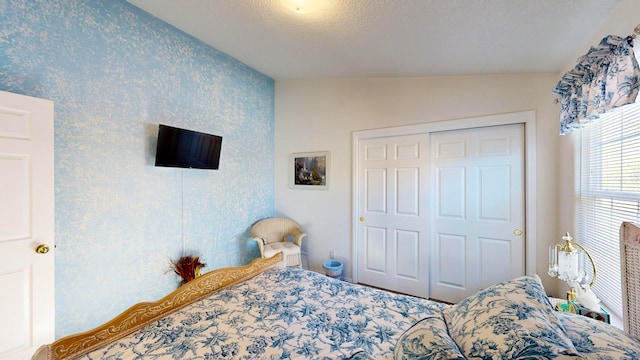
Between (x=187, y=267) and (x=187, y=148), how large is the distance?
123 centimetres

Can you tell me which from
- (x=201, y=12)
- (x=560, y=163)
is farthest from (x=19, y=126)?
(x=560, y=163)

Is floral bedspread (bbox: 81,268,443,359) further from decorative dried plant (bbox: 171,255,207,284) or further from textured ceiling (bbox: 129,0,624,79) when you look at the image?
textured ceiling (bbox: 129,0,624,79)

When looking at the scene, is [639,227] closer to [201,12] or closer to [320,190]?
[320,190]

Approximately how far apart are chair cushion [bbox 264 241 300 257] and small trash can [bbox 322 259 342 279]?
0.43 m

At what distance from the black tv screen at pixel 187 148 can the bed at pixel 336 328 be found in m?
1.29

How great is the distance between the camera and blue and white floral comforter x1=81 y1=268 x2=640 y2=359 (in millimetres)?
786

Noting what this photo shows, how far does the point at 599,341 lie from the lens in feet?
2.75

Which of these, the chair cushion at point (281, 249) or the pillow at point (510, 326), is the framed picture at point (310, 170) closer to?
the chair cushion at point (281, 249)

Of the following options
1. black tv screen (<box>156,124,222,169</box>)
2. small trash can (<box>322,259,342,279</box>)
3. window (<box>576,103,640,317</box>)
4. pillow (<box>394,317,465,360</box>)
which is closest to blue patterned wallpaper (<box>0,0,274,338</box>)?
black tv screen (<box>156,124,222,169</box>)

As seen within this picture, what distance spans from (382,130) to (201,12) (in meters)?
2.20

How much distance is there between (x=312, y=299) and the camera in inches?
60.0

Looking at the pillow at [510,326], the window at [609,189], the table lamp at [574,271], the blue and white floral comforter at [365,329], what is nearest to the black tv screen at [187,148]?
the blue and white floral comforter at [365,329]

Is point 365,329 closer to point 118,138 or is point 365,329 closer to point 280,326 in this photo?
point 280,326

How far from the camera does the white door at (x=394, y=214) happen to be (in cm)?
283
